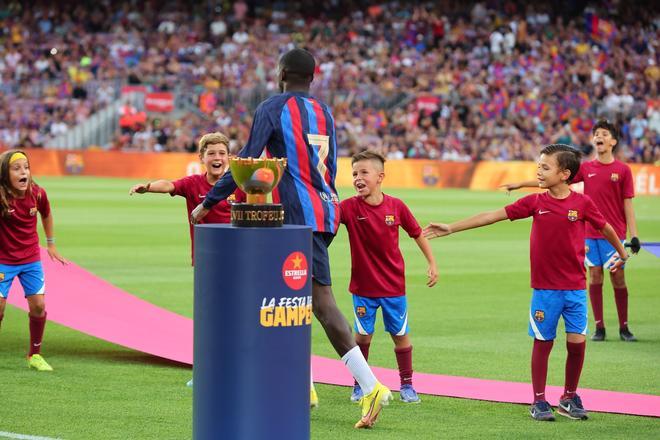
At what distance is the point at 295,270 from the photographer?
5457 mm

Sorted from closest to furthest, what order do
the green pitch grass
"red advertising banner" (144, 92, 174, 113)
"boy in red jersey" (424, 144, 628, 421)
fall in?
1. the green pitch grass
2. "boy in red jersey" (424, 144, 628, 421)
3. "red advertising banner" (144, 92, 174, 113)

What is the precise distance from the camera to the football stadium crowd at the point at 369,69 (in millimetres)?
39844

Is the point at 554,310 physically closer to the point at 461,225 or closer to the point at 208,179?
the point at 461,225

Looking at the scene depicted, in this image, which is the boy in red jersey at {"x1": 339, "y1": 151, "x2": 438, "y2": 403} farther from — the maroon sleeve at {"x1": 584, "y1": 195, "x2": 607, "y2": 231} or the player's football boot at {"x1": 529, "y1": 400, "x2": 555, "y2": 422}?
the maroon sleeve at {"x1": 584, "y1": 195, "x2": 607, "y2": 231}

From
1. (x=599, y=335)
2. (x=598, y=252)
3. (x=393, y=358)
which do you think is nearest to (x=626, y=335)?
(x=599, y=335)

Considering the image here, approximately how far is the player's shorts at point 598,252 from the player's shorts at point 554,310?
389cm

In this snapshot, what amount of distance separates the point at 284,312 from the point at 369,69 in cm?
4035

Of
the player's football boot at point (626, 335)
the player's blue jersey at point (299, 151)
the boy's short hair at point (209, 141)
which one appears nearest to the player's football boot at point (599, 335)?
the player's football boot at point (626, 335)

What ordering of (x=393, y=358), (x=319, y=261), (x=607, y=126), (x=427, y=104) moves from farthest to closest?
1. (x=427, y=104)
2. (x=607, y=126)
3. (x=393, y=358)
4. (x=319, y=261)

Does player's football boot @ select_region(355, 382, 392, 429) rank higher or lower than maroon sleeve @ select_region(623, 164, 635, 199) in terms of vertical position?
lower

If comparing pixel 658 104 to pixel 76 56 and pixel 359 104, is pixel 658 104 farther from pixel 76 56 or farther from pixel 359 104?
pixel 76 56

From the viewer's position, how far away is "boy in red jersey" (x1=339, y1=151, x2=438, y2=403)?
316 inches

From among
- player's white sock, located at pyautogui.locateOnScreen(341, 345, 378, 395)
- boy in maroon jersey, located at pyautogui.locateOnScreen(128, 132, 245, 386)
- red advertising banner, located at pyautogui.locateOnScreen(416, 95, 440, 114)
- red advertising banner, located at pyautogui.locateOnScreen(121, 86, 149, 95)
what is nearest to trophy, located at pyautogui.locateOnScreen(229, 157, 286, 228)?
A: player's white sock, located at pyautogui.locateOnScreen(341, 345, 378, 395)

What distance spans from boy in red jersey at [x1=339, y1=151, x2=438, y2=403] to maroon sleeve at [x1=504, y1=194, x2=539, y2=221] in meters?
0.64
